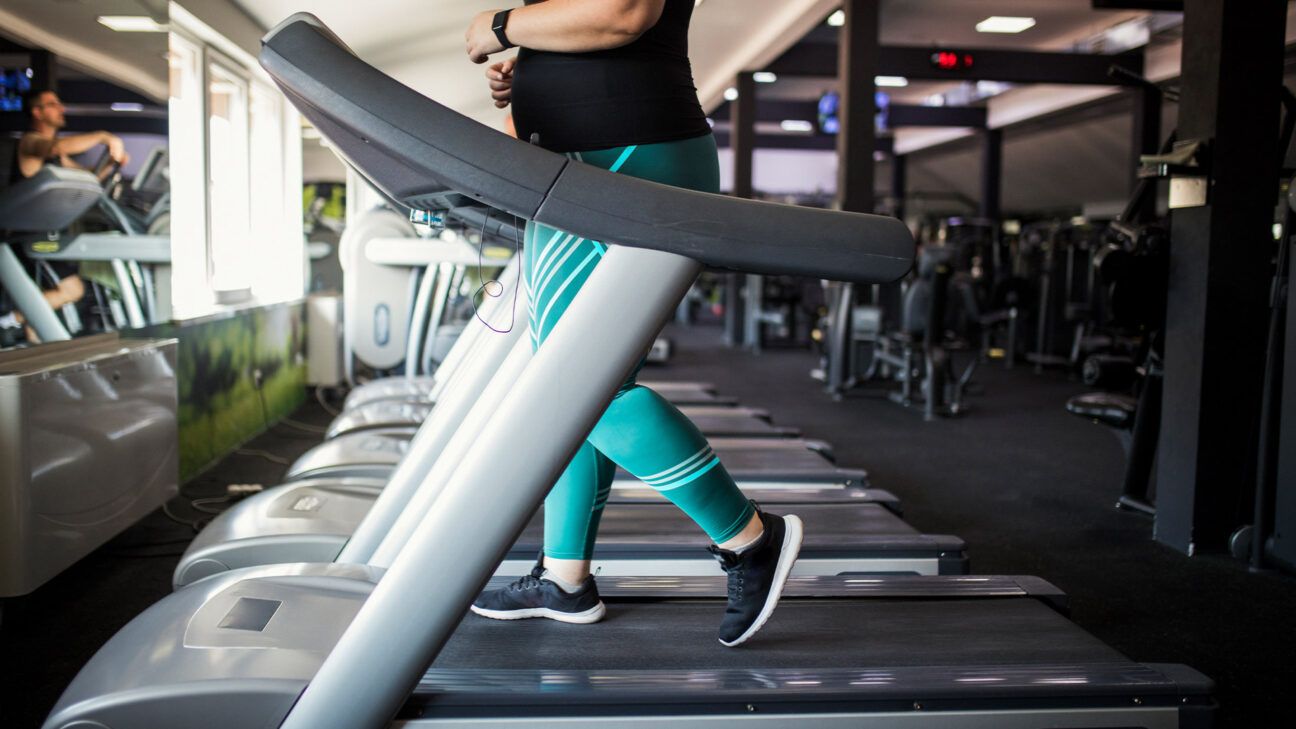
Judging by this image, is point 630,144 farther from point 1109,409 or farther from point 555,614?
point 1109,409

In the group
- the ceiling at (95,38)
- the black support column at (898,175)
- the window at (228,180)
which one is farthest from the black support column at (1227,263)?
the black support column at (898,175)

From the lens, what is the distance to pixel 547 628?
5.03ft

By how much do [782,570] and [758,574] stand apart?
0.13 ft

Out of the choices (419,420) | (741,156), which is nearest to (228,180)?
(419,420)

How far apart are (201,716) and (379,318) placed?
3.89 meters

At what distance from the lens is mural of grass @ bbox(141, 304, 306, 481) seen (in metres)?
3.62

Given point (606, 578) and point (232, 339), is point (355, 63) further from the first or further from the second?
point (232, 339)

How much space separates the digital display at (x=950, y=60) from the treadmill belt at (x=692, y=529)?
7.38 metres

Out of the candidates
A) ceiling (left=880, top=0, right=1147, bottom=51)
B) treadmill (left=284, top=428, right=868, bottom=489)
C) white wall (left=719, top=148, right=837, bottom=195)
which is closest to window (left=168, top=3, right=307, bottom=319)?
treadmill (left=284, top=428, right=868, bottom=489)

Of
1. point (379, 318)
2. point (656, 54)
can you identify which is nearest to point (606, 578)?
point (656, 54)

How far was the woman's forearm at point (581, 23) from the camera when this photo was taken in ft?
3.94

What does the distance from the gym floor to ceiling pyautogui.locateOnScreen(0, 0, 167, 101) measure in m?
1.31

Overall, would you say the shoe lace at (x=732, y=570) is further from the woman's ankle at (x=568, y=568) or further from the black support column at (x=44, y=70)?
the black support column at (x=44, y=70)

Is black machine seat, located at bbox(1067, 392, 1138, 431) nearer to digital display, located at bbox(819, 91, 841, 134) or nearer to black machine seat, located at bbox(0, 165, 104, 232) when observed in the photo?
black machine seat, located at bbox(0, 165, 104, 232)
